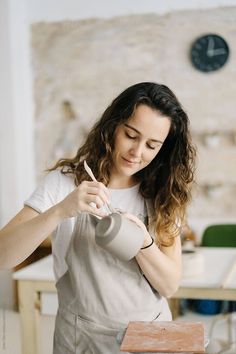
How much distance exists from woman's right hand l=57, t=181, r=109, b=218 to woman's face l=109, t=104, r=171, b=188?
0.15m

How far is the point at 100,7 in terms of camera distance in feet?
11.9

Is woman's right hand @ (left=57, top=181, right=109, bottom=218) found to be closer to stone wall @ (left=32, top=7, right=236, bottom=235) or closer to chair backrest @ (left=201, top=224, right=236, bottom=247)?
chair backrest @ (left=201, top=224, right=236, bottom=247)

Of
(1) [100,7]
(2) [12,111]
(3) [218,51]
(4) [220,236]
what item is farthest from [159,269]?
(1) [100,7]

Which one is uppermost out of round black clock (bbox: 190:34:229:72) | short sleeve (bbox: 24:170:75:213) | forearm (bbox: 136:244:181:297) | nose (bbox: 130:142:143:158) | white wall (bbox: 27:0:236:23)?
white wall (bbox: 27:0:236:23)

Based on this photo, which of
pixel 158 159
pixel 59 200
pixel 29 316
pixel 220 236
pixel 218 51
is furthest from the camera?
pixel 218 51

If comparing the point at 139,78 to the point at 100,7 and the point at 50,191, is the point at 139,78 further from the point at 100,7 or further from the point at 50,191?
the point at 50,191

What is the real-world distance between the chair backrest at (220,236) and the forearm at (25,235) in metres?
2.01

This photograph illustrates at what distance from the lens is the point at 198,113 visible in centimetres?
351

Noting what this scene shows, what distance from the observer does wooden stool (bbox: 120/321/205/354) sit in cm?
91

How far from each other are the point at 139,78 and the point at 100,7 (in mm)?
574

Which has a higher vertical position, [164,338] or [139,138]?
[139,138]

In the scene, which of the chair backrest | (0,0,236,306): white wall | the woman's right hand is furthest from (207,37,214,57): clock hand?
the woman's right hand

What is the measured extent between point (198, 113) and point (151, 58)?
50cm

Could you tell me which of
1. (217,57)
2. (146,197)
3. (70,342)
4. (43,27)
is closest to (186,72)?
(217,57)
